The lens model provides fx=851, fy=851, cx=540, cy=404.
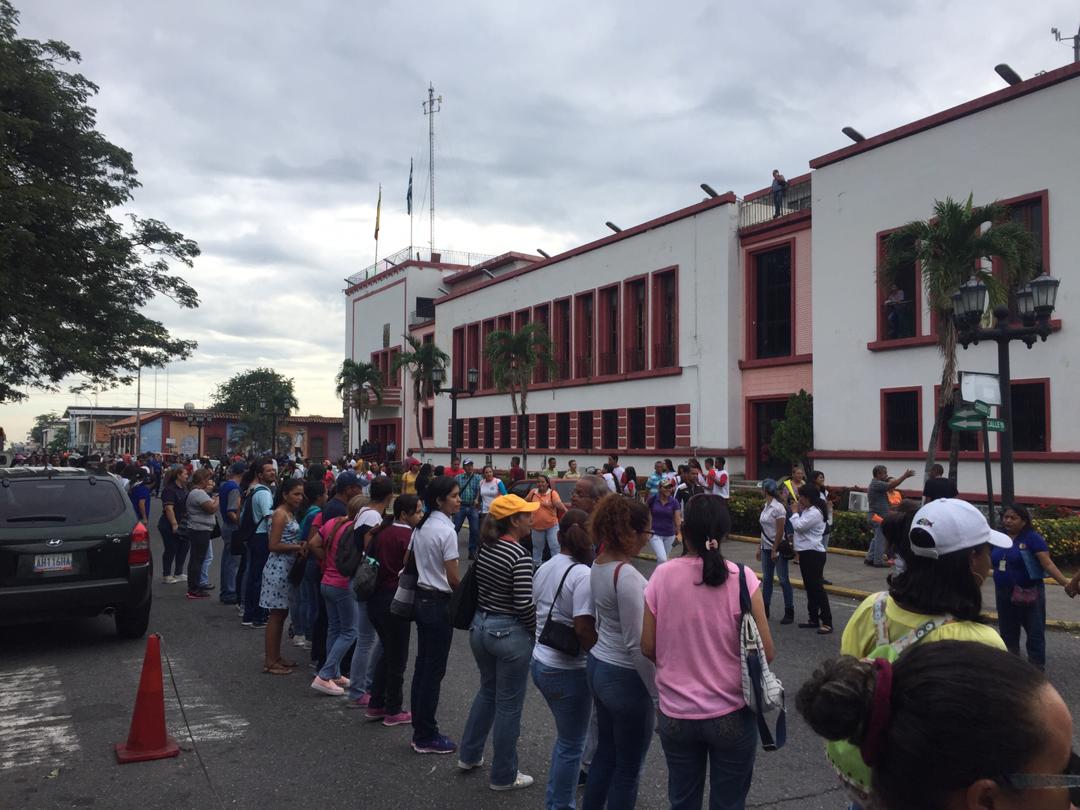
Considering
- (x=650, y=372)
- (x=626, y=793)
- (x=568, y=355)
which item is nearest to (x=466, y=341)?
(x=568, y=355)

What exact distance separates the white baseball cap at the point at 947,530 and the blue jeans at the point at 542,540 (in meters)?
9.33

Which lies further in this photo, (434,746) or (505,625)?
(434,746)

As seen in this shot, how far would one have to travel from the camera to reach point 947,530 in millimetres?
2777

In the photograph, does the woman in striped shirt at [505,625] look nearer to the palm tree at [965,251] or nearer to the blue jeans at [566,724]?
the blue jeans at [566,724]

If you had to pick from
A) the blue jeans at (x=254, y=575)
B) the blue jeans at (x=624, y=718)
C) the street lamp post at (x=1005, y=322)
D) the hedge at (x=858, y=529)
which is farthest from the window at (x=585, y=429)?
the blue jeans at (x=624, y=718)

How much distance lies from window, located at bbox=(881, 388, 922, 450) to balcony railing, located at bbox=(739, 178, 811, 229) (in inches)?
330

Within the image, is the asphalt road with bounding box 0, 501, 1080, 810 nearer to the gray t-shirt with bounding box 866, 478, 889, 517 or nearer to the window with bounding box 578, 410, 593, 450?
the gray t-shirt with bounding box 866, 478, 889, 517

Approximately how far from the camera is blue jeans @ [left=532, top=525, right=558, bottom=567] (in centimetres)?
1208

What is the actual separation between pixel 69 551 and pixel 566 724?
236 inches

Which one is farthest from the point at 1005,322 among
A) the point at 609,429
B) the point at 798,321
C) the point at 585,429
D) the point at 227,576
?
the point at 585,429

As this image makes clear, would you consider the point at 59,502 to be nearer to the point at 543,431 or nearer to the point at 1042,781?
the point at 1042,781

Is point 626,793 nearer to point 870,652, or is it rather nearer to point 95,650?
point 870,652

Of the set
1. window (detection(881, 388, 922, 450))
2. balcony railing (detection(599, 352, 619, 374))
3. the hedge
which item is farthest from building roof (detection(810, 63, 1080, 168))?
balcony railing (detection(599, 352, 619, 374))

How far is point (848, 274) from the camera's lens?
24203 mm
